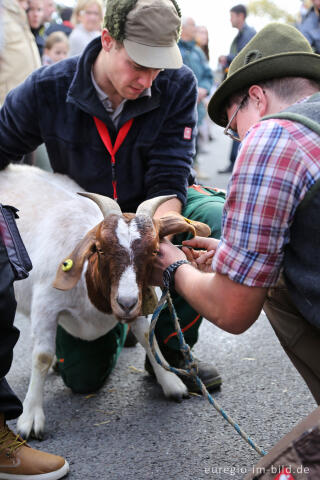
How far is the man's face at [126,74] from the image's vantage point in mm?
3184

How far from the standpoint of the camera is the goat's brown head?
8.61 ft

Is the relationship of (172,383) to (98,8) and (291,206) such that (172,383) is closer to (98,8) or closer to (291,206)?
(291,206)

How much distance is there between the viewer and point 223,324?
205 cm

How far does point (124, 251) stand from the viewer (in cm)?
267

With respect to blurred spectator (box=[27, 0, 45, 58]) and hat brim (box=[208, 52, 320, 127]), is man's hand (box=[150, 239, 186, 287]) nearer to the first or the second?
hat brim (box=[208, 52, 320, 127])

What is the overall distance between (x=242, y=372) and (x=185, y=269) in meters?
1.77

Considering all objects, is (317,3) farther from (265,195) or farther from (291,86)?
(265,195)

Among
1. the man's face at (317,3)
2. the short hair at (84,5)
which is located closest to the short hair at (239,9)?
the man's face at (317,3)

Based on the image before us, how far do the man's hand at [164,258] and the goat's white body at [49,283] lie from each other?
2.33 ft

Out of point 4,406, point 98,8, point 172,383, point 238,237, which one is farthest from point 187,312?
point 98,8

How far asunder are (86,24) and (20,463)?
6.00 m

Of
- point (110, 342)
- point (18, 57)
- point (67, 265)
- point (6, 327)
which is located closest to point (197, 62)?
point (18, 57)

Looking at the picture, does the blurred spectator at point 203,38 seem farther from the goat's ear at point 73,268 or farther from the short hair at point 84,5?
the goat's ear at point 73,268

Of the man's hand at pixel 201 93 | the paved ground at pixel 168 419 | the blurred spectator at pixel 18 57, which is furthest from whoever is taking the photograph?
the man's hand at pixel 201 93
